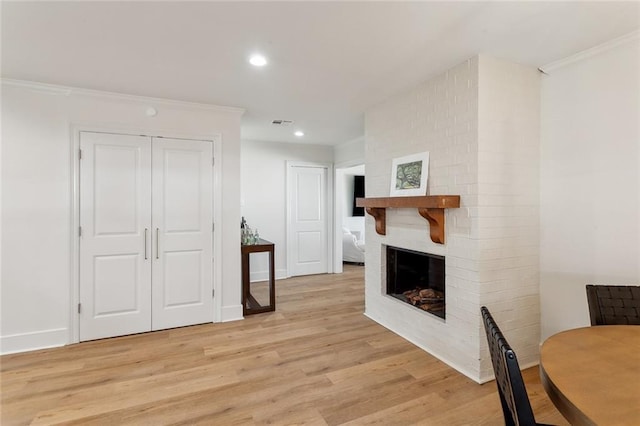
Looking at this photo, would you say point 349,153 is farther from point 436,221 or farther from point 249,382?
point 249,382

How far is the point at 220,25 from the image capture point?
1.94 meters

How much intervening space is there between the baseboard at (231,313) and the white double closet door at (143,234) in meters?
0.14

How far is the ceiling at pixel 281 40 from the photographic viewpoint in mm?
1789

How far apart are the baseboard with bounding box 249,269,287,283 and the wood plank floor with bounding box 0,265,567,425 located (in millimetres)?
2107

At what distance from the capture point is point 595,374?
1.03 meters

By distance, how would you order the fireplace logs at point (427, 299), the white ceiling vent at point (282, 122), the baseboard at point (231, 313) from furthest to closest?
the white ceiling vent at point (282, 122), the baseboard at point (231, 313), the fireplace logs at point (427, 299)

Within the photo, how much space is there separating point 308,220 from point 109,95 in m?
3.60

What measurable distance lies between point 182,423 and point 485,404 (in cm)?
190

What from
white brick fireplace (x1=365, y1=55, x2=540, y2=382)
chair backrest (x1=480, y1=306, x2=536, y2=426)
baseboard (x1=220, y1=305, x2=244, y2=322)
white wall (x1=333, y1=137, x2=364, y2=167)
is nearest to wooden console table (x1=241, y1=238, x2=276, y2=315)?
baseboard (x1=220, y1=305, x2=244, y2=322)

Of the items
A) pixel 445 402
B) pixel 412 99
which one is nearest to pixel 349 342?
pixel 445 402

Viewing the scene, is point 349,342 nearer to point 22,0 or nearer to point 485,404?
point 485,404

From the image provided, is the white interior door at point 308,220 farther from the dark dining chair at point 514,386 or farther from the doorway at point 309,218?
the dark dining chair at point 514,386

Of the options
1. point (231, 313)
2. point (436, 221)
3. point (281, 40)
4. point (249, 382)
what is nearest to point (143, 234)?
point (231, 313)

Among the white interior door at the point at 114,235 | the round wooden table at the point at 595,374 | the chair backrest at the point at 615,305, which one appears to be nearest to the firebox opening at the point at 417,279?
the chair backrest at the point at 615,305
